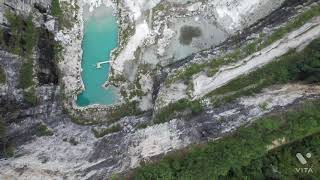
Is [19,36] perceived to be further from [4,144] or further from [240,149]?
[240,149]

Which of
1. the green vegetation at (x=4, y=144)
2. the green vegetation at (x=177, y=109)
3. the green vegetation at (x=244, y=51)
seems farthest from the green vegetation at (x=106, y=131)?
the green vegetation at (x=4, y=144)

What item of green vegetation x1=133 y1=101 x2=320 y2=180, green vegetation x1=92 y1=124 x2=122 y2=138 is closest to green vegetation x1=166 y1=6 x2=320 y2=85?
green vegetation x1=92 y1=124 x2=122 y2=138

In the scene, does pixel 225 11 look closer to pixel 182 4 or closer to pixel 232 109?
pixel 182 4

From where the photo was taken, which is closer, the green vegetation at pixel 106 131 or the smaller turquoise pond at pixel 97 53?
the green vegetation at pixel 106 131

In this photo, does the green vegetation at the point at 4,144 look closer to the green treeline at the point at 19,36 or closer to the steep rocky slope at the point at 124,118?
the steep rocky slope at the point at 124,118

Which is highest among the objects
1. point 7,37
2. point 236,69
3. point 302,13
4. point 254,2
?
point 7,37

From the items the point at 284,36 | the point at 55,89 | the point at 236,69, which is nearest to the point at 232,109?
the point at 236,69

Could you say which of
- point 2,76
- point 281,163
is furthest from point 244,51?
point 2,76
